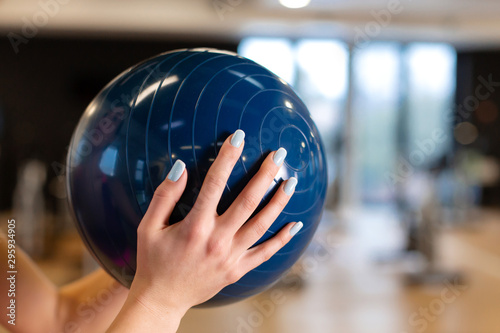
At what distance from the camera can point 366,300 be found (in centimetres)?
348

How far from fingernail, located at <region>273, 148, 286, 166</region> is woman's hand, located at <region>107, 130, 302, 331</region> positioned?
0.09 ft

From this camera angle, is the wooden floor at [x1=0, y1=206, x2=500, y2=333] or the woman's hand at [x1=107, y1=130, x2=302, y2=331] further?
the wooden floor at [x1=0, y1=206, x2=500, y2=333]

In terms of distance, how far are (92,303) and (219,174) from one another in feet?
1.85

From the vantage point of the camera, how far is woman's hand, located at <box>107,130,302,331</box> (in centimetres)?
58

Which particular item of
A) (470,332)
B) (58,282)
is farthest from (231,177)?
(58,282)

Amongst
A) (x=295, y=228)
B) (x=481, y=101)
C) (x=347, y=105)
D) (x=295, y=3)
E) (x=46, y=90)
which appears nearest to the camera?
(x=295, y=228)

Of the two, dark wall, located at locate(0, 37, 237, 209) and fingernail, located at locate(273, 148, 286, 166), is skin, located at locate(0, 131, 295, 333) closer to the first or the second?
fingernail, located at locate(273, 148, 286, 166)

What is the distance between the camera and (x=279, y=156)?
2.15ft

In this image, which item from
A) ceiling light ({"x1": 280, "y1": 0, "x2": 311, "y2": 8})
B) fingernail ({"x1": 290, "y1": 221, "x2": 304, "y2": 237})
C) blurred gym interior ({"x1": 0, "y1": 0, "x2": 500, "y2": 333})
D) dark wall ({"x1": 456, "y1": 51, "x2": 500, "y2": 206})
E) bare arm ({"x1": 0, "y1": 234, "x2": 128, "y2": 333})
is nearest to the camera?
fingernail ({"x1": 290, "y1": 221, "x2": 304, "y2": 237})

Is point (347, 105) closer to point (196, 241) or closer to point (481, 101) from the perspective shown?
point (481, 101)

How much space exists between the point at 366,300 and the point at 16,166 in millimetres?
5787

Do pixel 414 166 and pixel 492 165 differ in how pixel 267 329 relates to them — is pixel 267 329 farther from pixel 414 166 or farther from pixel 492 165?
pixel 492 165

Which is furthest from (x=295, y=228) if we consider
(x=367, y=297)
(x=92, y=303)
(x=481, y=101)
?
(x=481, y=101)

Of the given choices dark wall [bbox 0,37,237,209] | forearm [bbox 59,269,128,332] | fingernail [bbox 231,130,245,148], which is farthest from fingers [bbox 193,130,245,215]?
dark wall [bbox 0,37,237,209]
